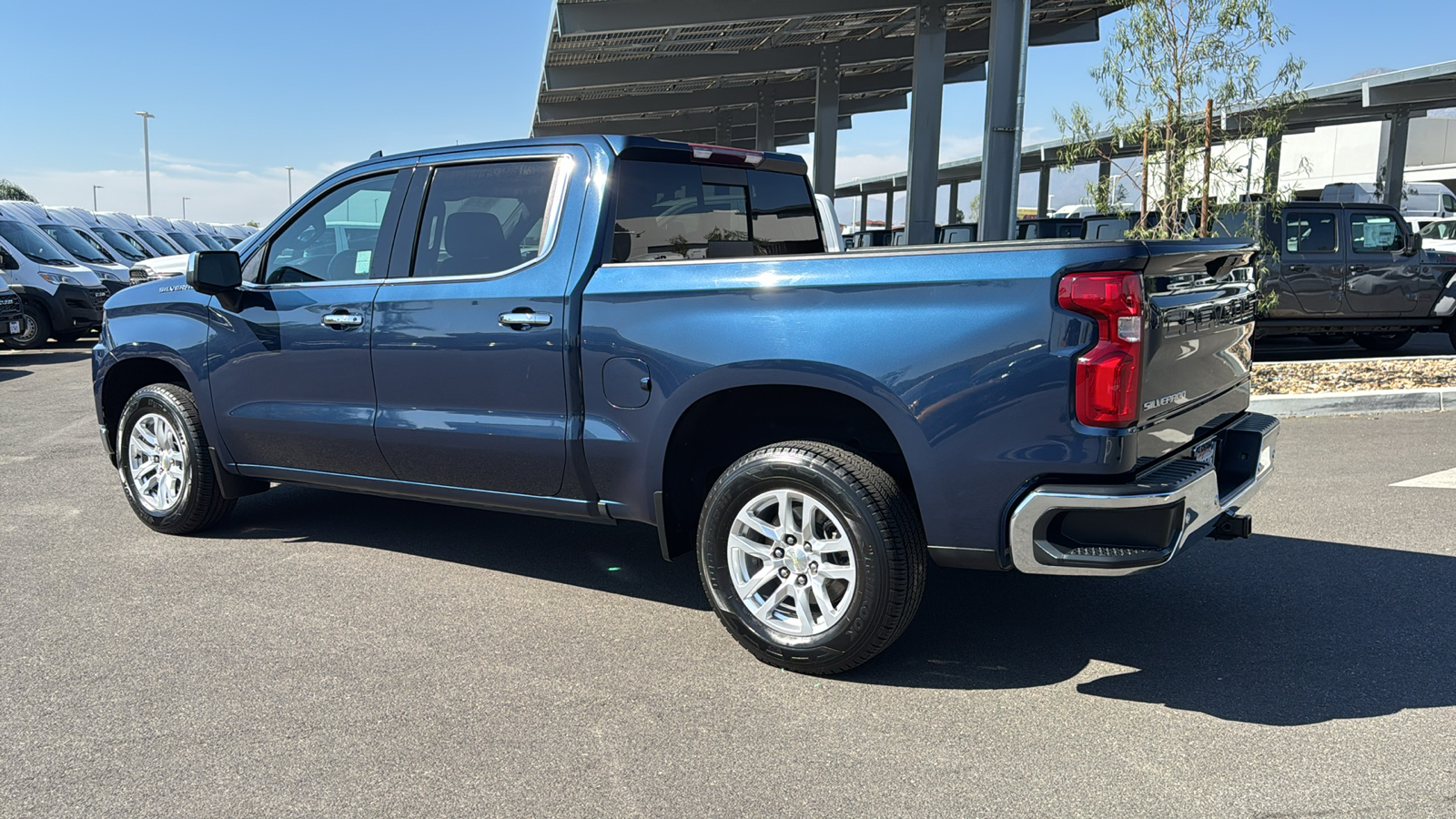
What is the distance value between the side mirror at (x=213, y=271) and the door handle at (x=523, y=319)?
1657mm

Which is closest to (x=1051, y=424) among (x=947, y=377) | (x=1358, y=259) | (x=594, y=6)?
(x=947, y=377)

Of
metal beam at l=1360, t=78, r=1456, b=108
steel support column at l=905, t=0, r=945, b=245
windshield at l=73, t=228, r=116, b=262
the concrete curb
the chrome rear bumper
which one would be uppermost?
metal beam at l=1360, t=78, r=1456, b=108

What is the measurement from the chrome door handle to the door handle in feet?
2.82

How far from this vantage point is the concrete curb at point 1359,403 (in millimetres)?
9367

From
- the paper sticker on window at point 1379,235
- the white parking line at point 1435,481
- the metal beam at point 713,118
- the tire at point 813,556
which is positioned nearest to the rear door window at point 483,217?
the tire at point 813,556

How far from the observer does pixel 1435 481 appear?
6.73 m

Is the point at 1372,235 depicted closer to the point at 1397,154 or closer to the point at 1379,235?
the point at 1379,235

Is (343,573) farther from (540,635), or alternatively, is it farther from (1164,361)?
(1164,361)

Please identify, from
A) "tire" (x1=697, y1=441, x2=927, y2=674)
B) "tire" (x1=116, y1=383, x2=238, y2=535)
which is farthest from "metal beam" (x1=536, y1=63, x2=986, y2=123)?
"tire" (x1=697, y1=441, x2=927, y2=674)

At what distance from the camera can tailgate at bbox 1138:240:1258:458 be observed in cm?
347

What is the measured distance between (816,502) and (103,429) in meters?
4.44

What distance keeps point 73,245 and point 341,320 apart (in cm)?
1954

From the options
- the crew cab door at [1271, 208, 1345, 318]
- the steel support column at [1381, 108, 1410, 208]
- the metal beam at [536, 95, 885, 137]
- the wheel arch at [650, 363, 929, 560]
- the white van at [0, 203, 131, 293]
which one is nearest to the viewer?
the wheel arch at [650, 363, 929, 560]

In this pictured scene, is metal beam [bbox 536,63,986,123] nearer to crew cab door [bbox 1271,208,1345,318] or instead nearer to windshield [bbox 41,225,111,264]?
crew cab door [bbox 1271,208,1345,318]
